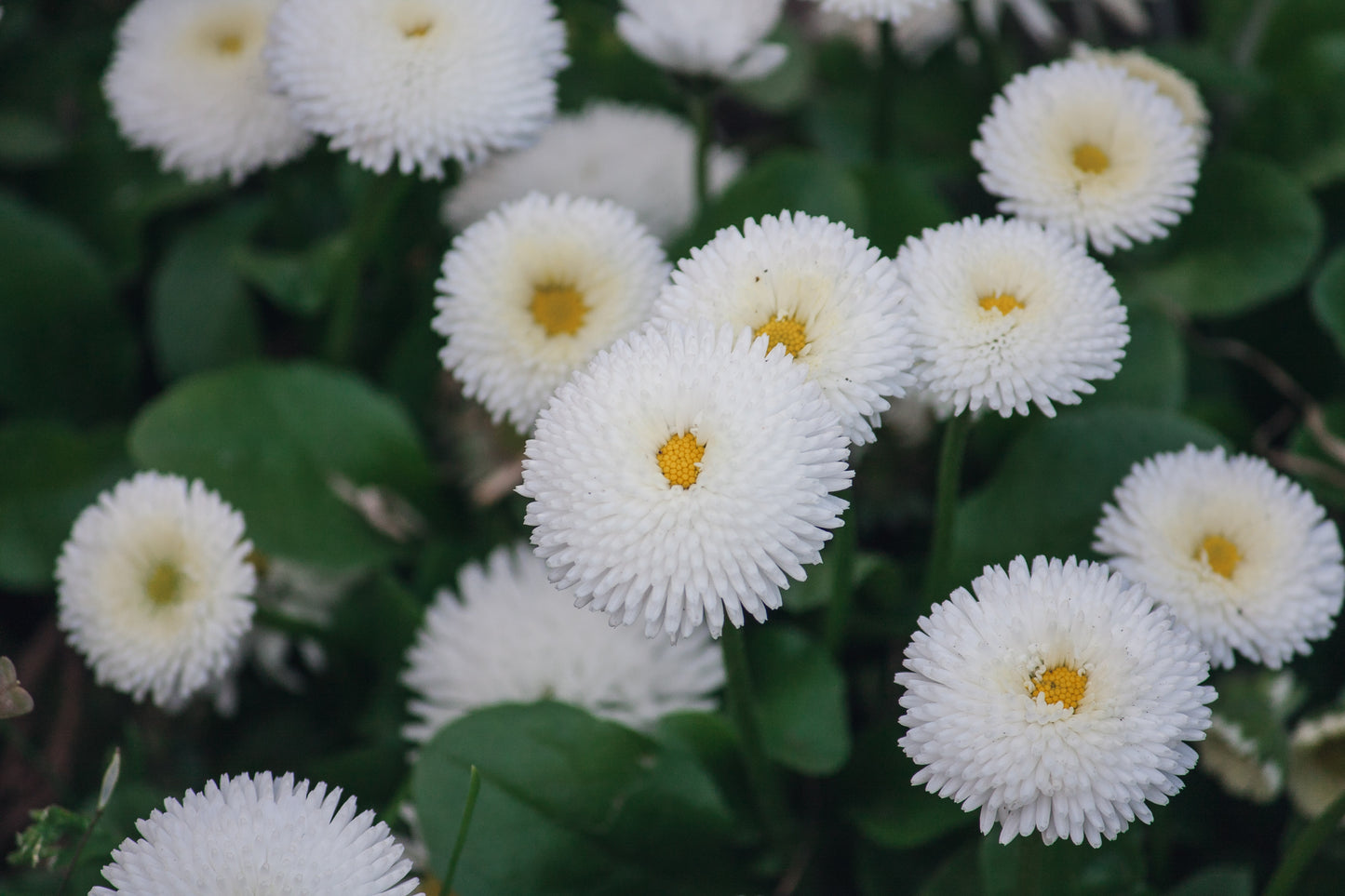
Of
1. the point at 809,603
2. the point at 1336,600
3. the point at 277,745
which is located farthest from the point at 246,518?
the point at 1336,600

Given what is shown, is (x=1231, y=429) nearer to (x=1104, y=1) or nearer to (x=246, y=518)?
(x=1104, y=1)

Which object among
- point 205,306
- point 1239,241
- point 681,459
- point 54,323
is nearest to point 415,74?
point 681,459

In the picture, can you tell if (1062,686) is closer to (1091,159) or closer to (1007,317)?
(1007,317)

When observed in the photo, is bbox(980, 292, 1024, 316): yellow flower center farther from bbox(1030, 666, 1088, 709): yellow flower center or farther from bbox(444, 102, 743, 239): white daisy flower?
bbox(444, 102, 743, 239): white daisy flower

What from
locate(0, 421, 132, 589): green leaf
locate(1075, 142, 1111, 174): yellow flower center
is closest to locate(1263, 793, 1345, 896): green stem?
locate(1075, 142, 1111, 174): yellow flower center

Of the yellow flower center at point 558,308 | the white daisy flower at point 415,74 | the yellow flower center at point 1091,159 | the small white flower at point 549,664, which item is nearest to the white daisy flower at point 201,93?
the white daisy flower at point 415,74
